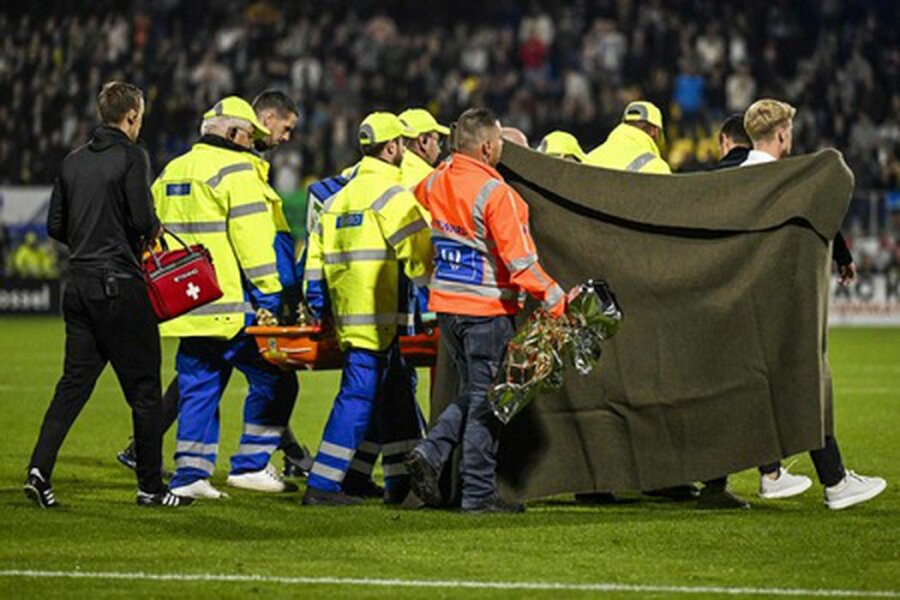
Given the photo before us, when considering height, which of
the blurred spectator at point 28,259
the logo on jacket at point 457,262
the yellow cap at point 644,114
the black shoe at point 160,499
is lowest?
the blurred spectator at point 28,259

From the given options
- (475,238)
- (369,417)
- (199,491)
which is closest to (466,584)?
(475,238)

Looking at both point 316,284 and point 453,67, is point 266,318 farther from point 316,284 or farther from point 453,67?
point 453,67

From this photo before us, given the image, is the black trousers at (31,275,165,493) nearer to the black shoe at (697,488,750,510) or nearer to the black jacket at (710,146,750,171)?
the black shoe at (697,488,750,510)

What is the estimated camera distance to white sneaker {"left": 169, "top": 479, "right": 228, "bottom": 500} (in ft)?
37.1

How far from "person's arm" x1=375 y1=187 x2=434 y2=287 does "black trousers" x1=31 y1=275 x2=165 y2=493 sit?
56.5 inches

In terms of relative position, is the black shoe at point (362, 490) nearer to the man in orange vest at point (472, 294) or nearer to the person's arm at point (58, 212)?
the man in orange vest at point (472, 294)

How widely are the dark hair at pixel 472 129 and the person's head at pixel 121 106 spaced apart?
1.72m

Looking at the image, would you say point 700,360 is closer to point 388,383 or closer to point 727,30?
point 388,383

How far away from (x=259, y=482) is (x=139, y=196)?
2.34m

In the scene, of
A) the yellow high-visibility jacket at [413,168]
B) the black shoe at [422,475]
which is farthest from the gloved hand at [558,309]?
the yellow high-visibility jacket at [413,168]

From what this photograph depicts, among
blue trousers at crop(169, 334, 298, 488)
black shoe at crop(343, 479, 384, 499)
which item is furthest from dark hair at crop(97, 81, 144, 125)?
black shoe at crop(343, 479, 384, 499)

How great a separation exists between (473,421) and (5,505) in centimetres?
266

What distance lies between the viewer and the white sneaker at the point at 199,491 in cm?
1130

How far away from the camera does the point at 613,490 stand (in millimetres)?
10688
